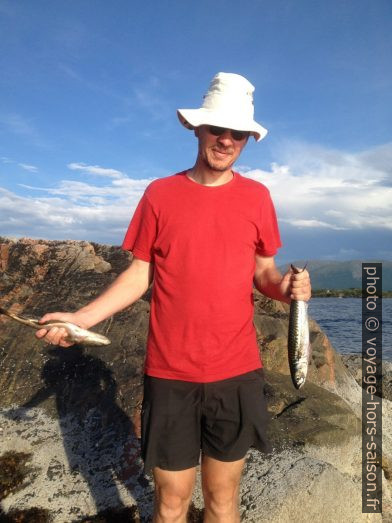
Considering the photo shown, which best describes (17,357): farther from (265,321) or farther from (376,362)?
(376,362)

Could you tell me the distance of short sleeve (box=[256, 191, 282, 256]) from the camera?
3.65 m

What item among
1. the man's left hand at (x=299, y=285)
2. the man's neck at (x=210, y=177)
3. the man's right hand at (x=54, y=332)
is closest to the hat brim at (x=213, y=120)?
the man's neck at (x=210, y=177)

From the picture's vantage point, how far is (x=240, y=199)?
11.6 feet

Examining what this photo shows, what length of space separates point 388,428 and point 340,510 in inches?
188

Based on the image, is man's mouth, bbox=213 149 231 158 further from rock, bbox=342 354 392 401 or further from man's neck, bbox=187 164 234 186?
rock, bbox=342 354 392 401

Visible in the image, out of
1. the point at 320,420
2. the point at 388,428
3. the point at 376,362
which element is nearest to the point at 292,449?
the point at 320,420

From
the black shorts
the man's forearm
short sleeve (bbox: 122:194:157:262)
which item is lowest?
the black shorts

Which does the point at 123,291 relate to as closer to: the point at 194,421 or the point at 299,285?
the point at 194,421

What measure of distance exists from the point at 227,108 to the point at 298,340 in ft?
6.52

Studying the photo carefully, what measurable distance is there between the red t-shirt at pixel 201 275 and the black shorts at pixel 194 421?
0.32 ft

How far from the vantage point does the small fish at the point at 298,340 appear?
365cm

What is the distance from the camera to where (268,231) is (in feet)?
12.1

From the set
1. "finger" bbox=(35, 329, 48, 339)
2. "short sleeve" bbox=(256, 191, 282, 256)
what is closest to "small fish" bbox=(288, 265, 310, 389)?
"short sleeve" bbox=(256, 191, 282, 256)

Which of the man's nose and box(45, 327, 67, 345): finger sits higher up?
the man's nose
